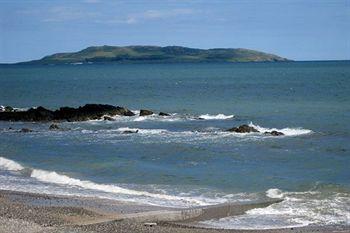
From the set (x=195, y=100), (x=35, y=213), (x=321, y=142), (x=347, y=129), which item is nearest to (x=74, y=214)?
(x=35, y=213)

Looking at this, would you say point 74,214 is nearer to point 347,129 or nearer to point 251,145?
point 251,145

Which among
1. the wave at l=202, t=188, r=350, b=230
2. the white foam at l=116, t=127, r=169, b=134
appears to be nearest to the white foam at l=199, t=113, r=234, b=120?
the white foam at l=116, t=127, r=169, b=134

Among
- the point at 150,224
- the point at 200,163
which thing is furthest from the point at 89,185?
the point at 150,224

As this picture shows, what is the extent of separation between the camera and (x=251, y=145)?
37.9m

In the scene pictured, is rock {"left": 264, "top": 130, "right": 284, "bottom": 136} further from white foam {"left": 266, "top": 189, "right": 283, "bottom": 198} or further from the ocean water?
white foam {"left": 266, "top": 189, "right": 283, "bottom": 198}

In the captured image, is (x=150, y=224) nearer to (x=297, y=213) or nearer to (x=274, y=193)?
(x=297, y=213)

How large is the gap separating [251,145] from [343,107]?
27182 mm

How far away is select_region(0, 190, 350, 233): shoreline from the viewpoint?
18.5 meters

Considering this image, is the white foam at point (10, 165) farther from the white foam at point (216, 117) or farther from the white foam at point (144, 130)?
the white foam at point (216, 117)

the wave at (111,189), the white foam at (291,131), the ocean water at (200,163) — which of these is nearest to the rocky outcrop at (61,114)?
the ocean water at (200,163)

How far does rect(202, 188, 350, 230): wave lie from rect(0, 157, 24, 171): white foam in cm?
1228

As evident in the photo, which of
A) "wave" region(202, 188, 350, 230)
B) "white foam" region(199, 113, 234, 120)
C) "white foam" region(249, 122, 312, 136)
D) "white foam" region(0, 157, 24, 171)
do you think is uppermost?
"white foam" region(199, 113, 234, 120)

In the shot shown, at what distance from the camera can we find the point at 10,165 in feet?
107

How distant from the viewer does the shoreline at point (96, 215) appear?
18.5 metres
